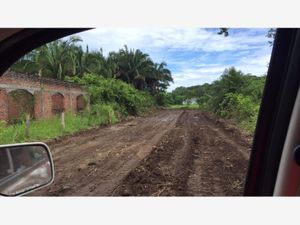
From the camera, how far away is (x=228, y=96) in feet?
33.3

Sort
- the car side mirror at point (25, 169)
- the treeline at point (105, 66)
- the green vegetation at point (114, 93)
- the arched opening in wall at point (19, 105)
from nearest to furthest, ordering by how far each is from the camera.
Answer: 1. the car side mirror at point (25, 169)
2. the arched opening in wall at point (19, 105)
3. the treeline at point (105, 66)
4. the green vegetation at point (114, 93)

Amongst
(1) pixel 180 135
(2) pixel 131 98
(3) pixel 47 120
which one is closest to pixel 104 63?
(2) pixel 131 98

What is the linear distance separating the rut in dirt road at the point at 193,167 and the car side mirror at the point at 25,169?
3.92m

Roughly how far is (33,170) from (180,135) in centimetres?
825

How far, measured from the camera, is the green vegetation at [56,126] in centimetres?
708

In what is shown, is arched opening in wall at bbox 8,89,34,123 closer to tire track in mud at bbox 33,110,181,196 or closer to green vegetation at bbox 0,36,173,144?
green vegetation at bbox 0,36,173,144

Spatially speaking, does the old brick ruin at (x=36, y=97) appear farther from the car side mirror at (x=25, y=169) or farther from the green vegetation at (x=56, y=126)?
the car side mirror at (x=25, y=169)

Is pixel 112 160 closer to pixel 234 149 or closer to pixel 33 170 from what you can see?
pixel 234 149

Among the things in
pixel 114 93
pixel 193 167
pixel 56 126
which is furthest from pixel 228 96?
pixel 56 126

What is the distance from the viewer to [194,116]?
12.6 meters

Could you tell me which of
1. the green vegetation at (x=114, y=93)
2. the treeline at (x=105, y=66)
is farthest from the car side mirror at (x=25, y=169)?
the green vegetation at (x=114, y=93)

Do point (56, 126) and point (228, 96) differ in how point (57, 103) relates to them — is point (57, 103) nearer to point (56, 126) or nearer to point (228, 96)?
point (56, 126)

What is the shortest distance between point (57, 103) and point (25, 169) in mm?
9249

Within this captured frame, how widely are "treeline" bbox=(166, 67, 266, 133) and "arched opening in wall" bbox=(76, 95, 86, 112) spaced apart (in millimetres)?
3318
